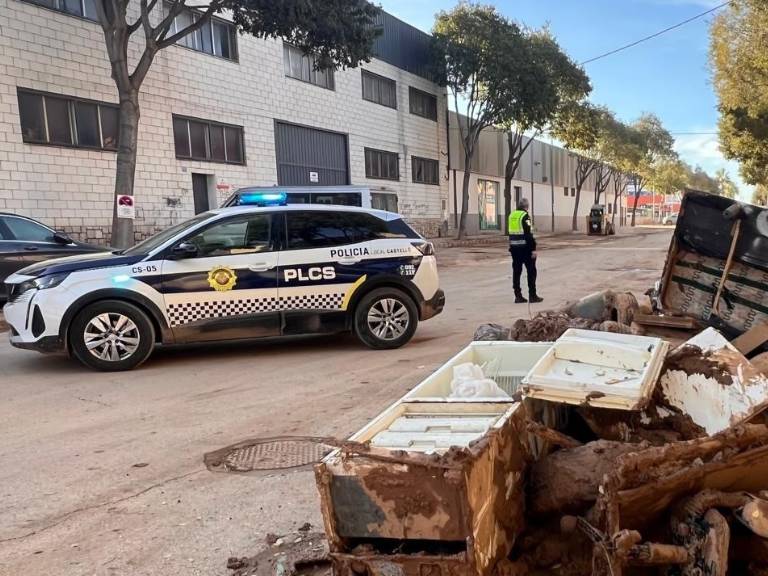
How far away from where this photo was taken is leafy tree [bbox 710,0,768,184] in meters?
23.1

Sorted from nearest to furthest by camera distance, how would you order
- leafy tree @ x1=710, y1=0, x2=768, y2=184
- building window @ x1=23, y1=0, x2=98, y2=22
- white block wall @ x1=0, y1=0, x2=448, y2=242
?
white block wall @ x1=0, y1=0, x2=448, y2=242, building window @ x1=23, y1=0, x2=98, y2=22, leafy tree @ x1=710, y1=0, x2=768, y2=184

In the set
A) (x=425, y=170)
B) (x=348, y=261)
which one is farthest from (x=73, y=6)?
(x=425, y=170)

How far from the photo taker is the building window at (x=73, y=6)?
1601 cm

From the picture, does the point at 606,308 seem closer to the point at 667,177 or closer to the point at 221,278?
the point at 221,278

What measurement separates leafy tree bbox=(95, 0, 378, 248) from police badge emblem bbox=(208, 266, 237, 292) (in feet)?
27.1

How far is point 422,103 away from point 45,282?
3113cm

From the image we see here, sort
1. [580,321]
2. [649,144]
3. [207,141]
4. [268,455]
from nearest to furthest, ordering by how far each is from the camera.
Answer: [268,455] → [580,321] → [207,141] → [649,144]

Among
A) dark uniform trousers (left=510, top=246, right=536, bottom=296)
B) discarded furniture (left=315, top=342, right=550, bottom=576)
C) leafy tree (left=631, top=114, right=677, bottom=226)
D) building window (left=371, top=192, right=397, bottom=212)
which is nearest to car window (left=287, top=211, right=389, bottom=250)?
dark uniform trousers (left=510, top=246, right=536, bottom=296)

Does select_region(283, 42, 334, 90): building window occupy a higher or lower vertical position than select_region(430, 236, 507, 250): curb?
higher

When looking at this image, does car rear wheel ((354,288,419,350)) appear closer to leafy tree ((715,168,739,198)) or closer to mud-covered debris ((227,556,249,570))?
mud-covered debris ((227,556,249,570))

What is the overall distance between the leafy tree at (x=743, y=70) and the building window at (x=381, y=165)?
15.1 m

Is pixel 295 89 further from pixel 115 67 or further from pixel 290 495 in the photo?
pixel 290 495

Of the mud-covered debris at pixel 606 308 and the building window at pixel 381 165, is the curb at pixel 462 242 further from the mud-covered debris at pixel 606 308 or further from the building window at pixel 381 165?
the mud-covered debris at pixel 606 308

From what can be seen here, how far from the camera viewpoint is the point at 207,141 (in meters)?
20.8
